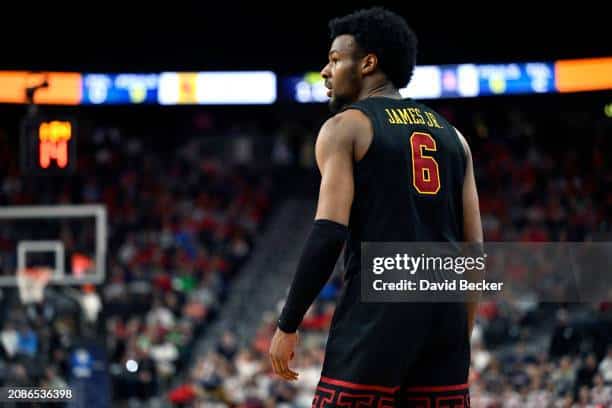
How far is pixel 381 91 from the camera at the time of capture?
10.3ft

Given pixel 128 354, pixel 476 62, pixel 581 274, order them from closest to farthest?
1. pixel 581 274
2. pixel 128 354
3. pixel 476 62

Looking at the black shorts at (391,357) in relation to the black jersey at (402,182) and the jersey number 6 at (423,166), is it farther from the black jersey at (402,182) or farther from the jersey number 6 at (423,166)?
the jersey number 6 at (423,166)

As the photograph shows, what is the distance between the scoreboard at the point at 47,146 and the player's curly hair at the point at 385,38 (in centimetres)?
734

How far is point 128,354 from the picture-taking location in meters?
15.0

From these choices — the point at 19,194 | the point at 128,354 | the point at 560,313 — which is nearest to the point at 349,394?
→ the point at 560,313

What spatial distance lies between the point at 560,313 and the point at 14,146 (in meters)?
15.2

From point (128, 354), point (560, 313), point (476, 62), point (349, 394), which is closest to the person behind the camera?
point (349, 394)

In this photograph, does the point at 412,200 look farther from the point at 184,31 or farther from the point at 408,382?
the point at 184,31

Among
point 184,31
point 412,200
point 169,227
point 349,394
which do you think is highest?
point 184,31

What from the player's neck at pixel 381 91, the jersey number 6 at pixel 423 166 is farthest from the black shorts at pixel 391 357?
the player's neck at pixel 381 91

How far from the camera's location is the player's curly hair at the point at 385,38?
10.1 feet

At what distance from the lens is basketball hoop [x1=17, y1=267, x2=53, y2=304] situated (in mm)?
12859

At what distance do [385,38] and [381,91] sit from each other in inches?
6.9

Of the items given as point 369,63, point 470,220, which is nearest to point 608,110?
point 470,220
